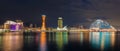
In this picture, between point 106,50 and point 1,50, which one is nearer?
point 1,50

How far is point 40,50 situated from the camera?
177 ft

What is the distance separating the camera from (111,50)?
54531 millimetres

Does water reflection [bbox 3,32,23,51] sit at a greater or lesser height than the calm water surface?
greater

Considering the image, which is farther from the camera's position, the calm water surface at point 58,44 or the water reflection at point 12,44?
the calm water surface at point 58,44

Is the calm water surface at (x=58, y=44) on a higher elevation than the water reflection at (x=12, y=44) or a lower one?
lower

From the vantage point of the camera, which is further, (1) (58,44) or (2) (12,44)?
(1) (58,44)

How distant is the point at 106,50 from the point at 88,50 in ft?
11.3

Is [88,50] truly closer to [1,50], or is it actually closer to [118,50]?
[118,50]

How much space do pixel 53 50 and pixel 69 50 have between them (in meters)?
3.07

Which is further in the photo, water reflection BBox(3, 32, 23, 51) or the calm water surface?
the calm water surface

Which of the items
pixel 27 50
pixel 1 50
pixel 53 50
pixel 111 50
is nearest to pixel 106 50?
pixel 111 50

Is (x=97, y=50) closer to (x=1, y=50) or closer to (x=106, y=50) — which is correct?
(x=106, y=50)

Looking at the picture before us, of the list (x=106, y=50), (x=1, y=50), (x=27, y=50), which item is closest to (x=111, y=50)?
(x=106, y=50)

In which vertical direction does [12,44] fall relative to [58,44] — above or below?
above
